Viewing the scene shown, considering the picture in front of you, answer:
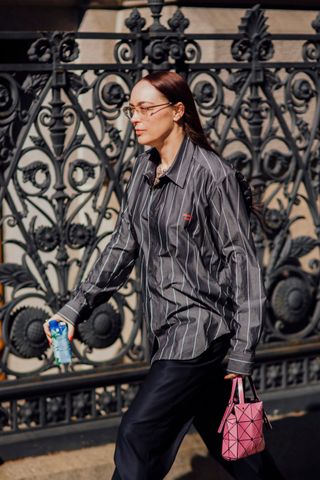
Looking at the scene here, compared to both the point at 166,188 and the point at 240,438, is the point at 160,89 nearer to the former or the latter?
the point at 166,188

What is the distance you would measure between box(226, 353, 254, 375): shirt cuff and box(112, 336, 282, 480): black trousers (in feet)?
0.62

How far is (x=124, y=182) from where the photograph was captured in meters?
6.82

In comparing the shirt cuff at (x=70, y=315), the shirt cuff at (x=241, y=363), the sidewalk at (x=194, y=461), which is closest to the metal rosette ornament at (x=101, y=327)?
the sidewalk at (x=194, y=461)

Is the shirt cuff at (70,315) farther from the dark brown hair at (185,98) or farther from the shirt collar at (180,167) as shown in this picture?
the dark brown hair at (185,98)

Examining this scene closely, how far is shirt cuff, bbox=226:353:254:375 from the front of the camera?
4.62 meters

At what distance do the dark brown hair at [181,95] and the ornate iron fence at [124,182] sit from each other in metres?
1.46

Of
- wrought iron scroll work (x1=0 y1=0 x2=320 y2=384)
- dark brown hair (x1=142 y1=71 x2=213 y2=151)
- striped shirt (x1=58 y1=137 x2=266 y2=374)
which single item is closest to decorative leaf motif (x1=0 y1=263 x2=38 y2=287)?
wrought iron scroll work (x1=0 y1=0 x2=320 y2=384)

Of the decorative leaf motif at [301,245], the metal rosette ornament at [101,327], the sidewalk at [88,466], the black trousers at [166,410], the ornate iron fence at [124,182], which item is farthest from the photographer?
the decorative leaf motif at [301,245]

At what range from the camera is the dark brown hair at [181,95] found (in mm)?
4766

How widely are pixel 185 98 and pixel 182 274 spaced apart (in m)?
0.68

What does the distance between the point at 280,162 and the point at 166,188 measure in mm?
2176

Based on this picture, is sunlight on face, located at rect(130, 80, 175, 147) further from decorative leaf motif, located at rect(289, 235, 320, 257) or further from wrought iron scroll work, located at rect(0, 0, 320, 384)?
decorative leaf motif, located at rect(289, 235, 320, 257)

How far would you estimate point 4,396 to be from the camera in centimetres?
627

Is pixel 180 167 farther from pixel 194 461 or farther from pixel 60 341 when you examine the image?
pixel 194 461
